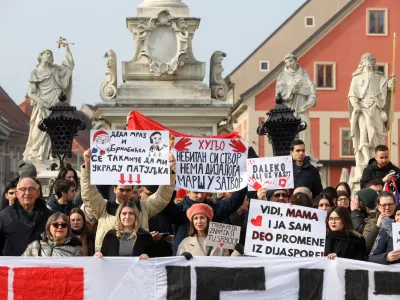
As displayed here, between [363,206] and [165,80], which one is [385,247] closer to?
[363,206]

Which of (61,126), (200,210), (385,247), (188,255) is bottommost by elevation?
(188,255)

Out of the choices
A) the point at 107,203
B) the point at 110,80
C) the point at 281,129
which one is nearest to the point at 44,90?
the point at 110,80

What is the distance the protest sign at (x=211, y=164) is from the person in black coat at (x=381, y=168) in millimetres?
2534

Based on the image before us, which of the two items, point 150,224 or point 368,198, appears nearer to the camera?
point 150,224

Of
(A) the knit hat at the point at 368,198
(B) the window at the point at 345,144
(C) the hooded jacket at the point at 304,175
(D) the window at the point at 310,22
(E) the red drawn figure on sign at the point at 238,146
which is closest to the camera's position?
(E) the red drawn figure on sign at the point at 238,146

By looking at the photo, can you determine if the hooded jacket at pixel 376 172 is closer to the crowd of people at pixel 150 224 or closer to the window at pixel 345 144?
the crowd of people at pixel 150 224

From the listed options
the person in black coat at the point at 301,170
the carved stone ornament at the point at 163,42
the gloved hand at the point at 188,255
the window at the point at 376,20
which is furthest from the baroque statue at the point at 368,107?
the window at the point at 376,20

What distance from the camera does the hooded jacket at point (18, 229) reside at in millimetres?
13547

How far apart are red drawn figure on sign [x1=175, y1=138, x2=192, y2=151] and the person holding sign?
32.5 inches

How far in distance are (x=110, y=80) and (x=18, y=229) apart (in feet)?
45.0

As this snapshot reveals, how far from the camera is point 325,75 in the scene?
6681 centimetres

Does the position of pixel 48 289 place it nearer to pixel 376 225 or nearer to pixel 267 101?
pixel 376 225

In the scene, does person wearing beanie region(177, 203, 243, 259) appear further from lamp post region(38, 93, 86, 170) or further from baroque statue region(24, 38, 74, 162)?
baroque statue region(24, 38, 74, 162)

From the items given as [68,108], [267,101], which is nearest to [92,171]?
[68,108]
